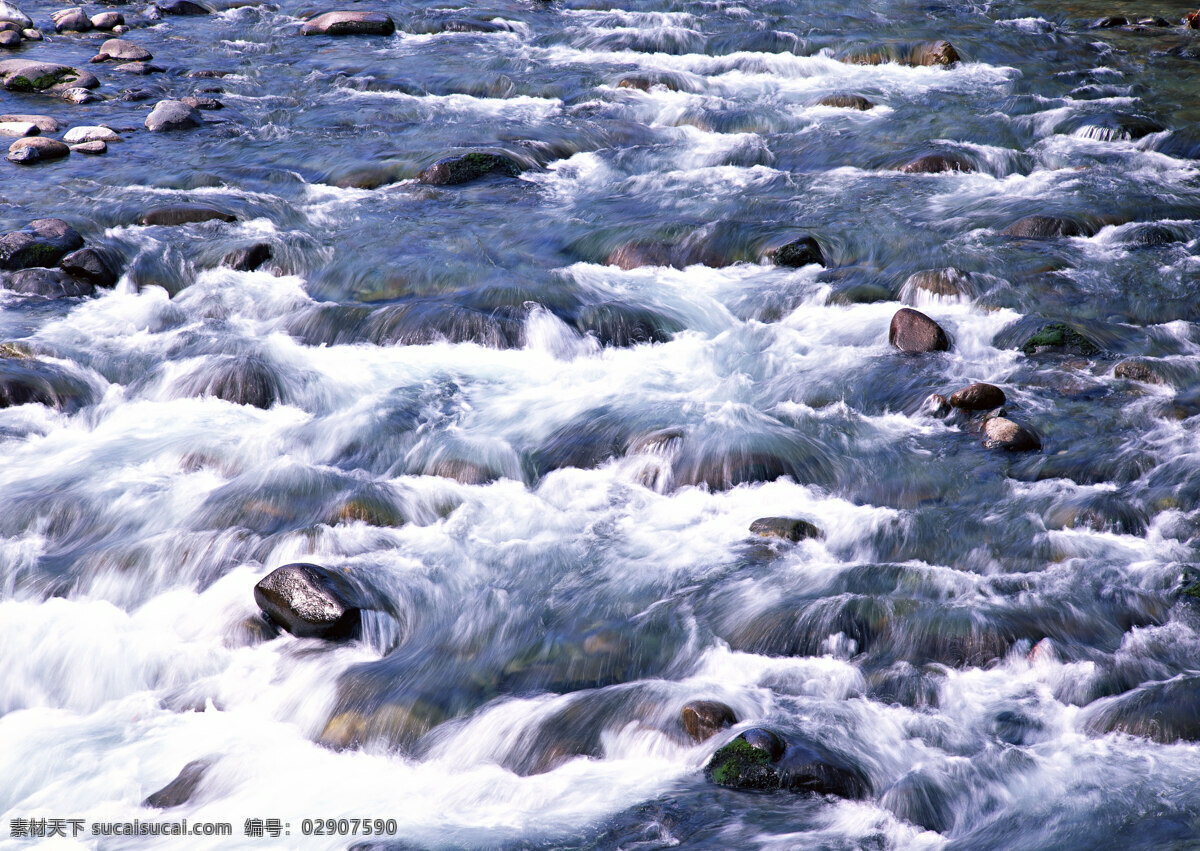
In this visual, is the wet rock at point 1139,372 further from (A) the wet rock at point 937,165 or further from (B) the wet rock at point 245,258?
(B) the wet rock at point 245,258

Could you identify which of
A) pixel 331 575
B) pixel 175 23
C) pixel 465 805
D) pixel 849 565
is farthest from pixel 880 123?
pixel 175 23

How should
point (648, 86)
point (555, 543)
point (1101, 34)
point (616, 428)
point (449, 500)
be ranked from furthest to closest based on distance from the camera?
point (1101, 34)
point (648, 86)
point (616, 428)
point (449, 500)
point (555, 543)

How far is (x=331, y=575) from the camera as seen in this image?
511 cm

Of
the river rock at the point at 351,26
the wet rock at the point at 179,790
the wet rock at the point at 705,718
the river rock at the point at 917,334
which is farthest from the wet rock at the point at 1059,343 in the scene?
the river rock at the point at 351,26

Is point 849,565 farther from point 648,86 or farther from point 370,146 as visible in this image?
point 648,86

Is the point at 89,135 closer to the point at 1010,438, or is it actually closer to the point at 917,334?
the point at 917,334

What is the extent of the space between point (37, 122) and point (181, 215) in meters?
3.21

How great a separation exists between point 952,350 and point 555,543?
334 cm

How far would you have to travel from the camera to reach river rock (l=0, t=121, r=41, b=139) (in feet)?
35.6

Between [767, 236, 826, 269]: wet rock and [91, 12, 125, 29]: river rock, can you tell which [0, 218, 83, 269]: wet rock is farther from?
[91, 12, 125, 29]: river rock

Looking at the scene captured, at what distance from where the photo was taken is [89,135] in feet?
35.6

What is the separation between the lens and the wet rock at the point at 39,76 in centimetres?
1229

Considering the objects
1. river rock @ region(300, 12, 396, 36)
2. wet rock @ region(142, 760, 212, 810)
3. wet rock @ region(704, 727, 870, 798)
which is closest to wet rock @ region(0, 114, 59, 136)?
river rock @ region(300, 12, 396, 36)

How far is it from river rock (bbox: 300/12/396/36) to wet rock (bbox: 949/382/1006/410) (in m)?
11.1
